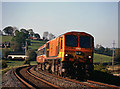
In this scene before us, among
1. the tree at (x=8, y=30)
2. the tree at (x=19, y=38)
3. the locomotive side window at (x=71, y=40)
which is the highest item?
the tree at (x=8, y=30)

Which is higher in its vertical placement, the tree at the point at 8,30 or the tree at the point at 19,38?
A: the tree at the point at 8,30

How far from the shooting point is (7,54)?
82.1m

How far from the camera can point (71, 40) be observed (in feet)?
50.3

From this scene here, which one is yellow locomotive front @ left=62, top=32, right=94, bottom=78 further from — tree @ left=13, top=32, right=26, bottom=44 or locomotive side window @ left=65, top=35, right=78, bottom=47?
tree @ left=13, top=32, right=26, bottom=44

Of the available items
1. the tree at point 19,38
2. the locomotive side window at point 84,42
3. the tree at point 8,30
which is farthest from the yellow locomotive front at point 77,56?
the tree at point 8,30

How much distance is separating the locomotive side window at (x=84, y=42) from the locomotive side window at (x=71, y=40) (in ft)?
1.52

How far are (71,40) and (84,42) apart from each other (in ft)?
3.97

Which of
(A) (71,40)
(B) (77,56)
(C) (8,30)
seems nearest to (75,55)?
(B) (77,56)

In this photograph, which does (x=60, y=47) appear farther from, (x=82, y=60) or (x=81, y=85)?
(x=81, y=85)

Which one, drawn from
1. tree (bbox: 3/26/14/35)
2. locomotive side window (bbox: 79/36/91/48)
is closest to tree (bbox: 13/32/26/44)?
tree (bbox: 3/26/14/35)

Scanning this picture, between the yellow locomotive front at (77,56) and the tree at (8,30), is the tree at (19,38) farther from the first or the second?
the yellow locomotive front at (77,56)

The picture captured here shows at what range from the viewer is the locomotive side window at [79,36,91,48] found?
15487mm

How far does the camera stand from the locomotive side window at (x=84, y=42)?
15487mm

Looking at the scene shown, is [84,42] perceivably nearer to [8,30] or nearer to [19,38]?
[19,38]
